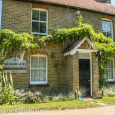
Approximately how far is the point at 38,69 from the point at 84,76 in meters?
3.16

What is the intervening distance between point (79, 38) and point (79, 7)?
8.88 feet

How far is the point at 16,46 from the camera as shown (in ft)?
27.7

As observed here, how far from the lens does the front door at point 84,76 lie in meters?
9.11

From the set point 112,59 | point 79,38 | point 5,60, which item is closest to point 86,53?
point 79,38

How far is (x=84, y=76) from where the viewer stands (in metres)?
9.18

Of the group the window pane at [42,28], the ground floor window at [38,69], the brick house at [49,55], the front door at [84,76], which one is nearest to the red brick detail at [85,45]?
the brick house at [49,55]

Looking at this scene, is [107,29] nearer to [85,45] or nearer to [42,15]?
[85,45]

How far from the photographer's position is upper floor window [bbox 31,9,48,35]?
9.64m

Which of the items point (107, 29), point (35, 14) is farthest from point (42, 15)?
point (107, 29)

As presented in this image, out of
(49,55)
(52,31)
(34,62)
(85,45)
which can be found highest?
(52,31)

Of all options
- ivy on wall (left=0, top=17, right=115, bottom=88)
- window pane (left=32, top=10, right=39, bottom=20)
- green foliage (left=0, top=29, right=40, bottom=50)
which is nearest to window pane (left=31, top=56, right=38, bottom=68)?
ivy on wall (left=0, top=17, right=115, bottom=88)

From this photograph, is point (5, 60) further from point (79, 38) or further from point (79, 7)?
point (79, 7)

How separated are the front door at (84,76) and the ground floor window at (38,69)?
8.02 ft

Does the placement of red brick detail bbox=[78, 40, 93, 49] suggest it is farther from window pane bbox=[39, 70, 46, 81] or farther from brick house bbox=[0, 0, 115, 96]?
window pane bbox=[39, 70, 46, 81]
